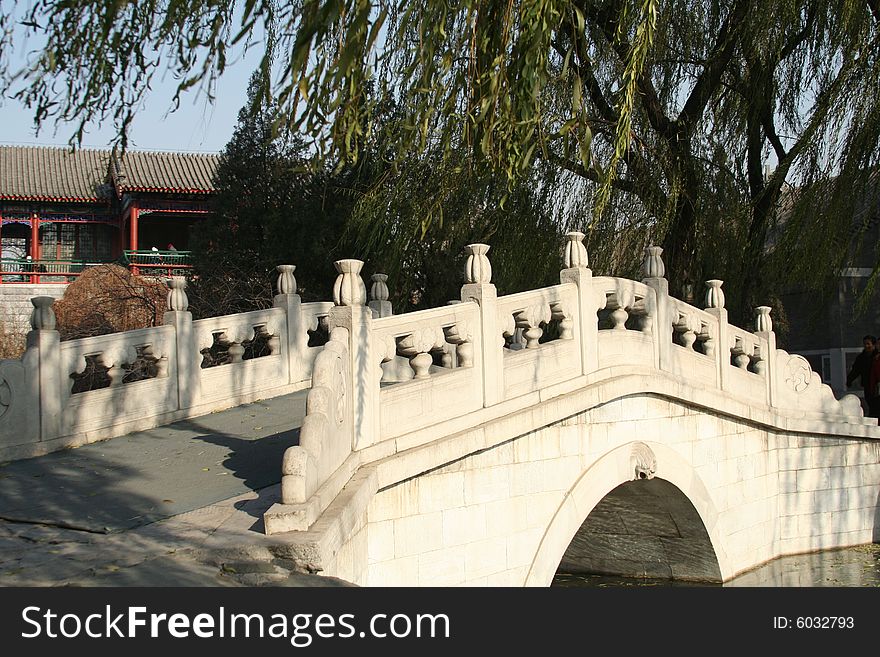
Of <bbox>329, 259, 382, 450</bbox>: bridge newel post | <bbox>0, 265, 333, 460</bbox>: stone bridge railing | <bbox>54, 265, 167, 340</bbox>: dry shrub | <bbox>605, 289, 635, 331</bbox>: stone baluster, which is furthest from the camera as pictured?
<bbox>54, 265, 167, 340</bbox>: dry shrub

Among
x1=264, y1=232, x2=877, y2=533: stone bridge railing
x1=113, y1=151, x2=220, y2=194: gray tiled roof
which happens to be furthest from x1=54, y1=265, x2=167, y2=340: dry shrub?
x1=113, y1=151, x2=220, y2=194: gray tiled roof

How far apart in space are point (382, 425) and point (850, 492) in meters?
6.63

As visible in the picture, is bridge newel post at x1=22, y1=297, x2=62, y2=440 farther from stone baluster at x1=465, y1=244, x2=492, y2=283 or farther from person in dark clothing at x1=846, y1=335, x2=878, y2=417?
person in dark clothing at x1=846, y1=335, x2=878, y2=417

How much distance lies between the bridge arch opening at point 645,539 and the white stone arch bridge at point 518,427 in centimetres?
2

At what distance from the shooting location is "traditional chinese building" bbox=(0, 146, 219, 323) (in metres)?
20.4

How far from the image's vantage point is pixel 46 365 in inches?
262

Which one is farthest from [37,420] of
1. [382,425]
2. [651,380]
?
[651,380]

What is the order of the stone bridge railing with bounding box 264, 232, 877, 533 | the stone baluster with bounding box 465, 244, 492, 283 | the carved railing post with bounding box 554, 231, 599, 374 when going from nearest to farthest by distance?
the stone bridge railing with bounding box 264, 232, 877, 533
the stone baluster with bounding box 465, 244, 492, 283
the carved railing post with bounding box 554, 231, 599, 374

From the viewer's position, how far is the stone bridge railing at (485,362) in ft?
15.2

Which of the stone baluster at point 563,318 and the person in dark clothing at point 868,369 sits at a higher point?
the stone baluster at point 563,318

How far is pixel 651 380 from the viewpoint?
7.49 metres

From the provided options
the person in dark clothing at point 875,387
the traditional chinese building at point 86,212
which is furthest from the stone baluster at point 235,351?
the traditional chinese building at point 86,212

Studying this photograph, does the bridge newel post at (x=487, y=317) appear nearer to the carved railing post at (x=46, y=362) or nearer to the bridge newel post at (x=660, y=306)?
the bridge newel post at (x=660, y=306)

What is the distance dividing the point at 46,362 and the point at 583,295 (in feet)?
12.3
